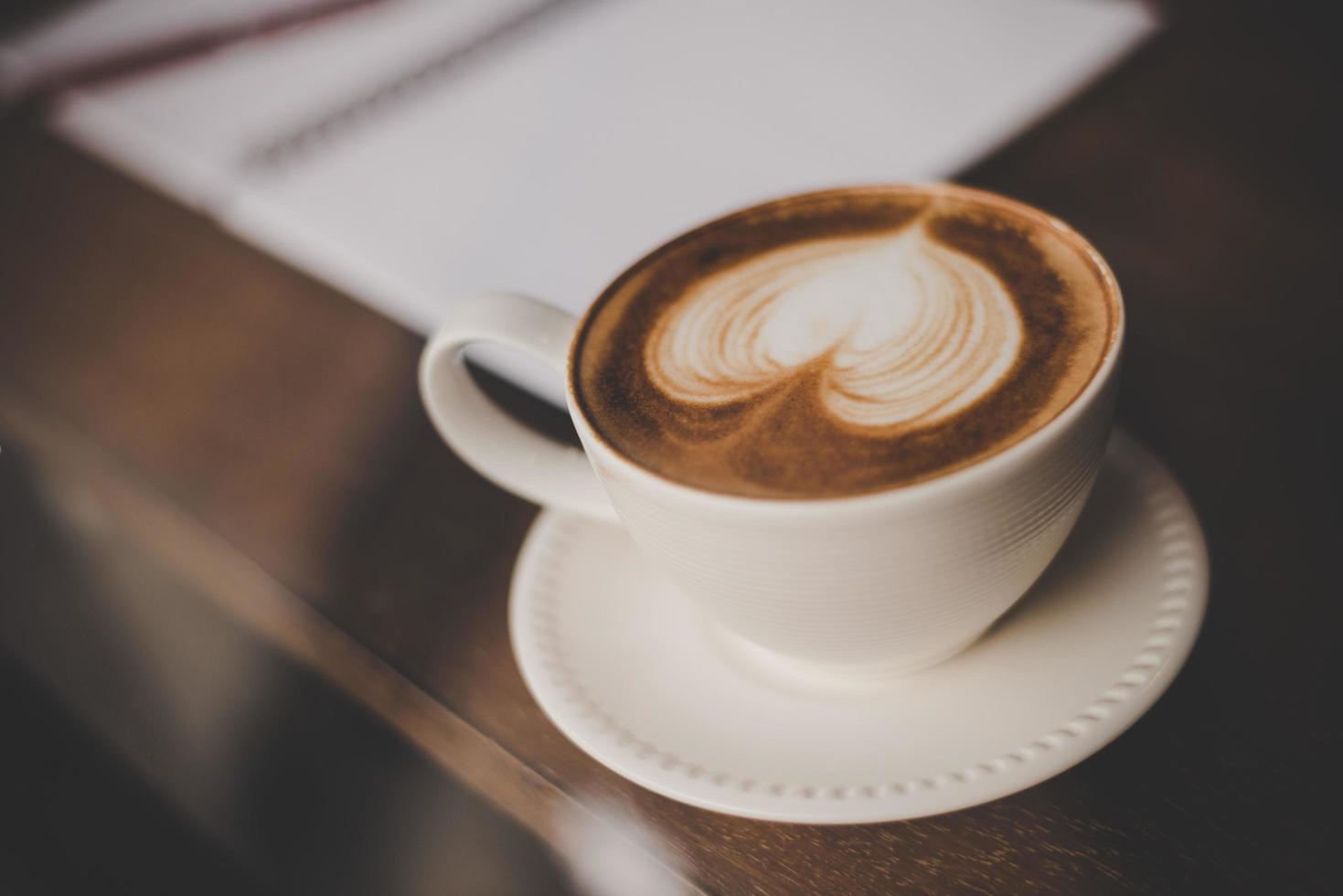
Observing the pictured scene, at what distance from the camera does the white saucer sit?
319 mm

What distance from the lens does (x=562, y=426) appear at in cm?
50

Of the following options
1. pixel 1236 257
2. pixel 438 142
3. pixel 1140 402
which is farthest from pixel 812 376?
pixel 438 142

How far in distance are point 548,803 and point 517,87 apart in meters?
0.55

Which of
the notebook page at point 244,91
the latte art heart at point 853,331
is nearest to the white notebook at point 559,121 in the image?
the notebook page at point 244,91

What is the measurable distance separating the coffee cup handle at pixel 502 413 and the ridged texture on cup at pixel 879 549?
0.06 meters

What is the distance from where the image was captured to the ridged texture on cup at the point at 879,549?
288 mm

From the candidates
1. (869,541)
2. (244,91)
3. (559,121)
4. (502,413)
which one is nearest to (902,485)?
(869,541)

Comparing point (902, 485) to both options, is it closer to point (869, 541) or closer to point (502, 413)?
point (869, 541)

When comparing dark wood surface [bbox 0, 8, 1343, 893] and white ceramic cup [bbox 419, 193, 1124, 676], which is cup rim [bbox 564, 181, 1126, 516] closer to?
white ceramic cup [bbox 419, 193, 1124, 676]

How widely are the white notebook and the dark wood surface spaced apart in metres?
0.03

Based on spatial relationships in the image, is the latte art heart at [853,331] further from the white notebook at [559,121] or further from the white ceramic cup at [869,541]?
the white notebook at [559,121]

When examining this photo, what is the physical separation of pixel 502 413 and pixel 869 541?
19 cm

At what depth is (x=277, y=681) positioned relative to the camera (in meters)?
0.50

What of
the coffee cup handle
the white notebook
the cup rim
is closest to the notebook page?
the white notebook
